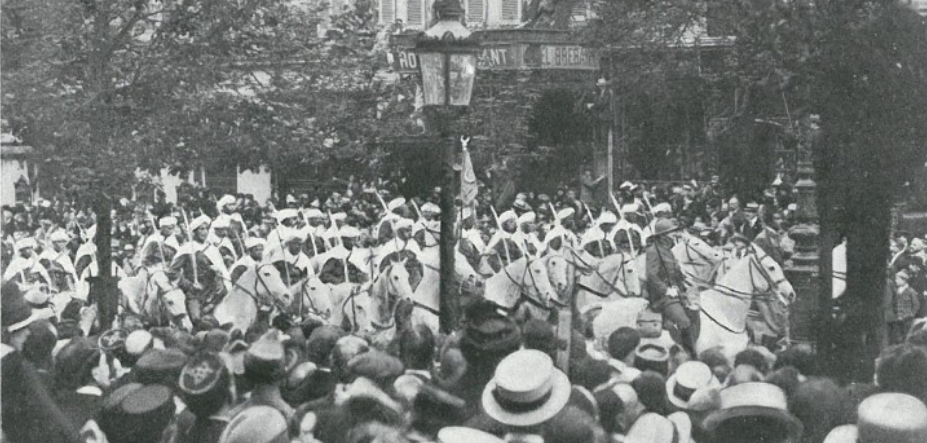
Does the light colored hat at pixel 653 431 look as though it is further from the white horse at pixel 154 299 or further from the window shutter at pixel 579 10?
the window shutter at pixel 579 10

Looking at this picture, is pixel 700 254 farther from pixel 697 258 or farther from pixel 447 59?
pixel 447 59

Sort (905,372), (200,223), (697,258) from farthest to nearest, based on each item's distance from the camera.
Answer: (200,223)
(697,258)
(905,372)

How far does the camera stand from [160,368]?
22.5 ft

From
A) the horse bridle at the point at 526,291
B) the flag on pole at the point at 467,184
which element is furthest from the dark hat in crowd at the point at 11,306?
the horse bridle at the point at 526,291

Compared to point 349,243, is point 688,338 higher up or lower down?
lower down

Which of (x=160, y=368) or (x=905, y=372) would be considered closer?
(x=905, y=372)

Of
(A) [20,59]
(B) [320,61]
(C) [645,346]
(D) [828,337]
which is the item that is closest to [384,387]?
(C) [645,346]

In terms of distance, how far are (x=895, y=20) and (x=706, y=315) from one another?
5.64m

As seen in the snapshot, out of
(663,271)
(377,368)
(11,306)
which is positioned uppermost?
(11,306)

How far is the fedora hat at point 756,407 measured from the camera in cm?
557

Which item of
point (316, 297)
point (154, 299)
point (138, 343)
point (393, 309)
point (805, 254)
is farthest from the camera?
point (154, 299)

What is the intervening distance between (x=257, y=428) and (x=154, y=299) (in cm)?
1135

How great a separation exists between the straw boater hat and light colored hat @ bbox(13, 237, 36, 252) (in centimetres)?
1613

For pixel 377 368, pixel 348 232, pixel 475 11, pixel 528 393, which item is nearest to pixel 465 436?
pixel 528 393
